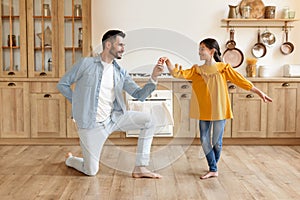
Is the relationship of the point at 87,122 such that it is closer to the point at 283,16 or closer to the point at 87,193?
the point at 87,193

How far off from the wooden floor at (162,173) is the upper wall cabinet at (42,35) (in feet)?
2.89

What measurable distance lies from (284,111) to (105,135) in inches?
87.2

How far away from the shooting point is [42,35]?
16.9ft

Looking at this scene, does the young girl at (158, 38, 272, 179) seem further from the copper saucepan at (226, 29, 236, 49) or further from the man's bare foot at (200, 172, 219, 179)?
the copper saucepan at (226, 29, 236, 49)

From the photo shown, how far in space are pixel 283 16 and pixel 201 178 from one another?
→ 257 cm

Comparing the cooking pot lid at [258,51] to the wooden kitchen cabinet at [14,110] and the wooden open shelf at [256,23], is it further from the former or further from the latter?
the wooden kitchen cabinet at [14,110]

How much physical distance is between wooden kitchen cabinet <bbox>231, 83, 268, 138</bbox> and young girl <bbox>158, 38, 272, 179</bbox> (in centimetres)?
135

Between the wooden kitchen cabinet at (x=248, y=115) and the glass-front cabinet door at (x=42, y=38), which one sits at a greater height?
the glass-front cabinet door at (x=42, y=38)

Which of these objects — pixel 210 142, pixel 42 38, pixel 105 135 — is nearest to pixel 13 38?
pixel 42 38

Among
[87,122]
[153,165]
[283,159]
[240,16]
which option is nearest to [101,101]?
[87,122]

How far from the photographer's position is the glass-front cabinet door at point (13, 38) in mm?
5102

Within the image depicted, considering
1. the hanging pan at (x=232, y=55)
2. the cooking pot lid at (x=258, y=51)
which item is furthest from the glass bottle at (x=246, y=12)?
the cooking pot lid at (x=258, y=51)

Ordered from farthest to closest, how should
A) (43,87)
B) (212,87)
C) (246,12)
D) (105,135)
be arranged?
1. (246,12)
2. (43,87)
3. (105,135)
4. (212,87)

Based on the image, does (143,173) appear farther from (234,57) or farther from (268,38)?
(268,38)
